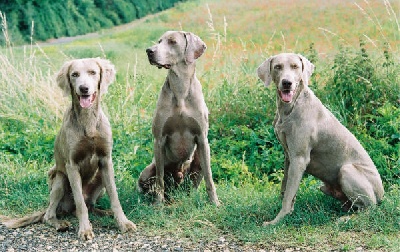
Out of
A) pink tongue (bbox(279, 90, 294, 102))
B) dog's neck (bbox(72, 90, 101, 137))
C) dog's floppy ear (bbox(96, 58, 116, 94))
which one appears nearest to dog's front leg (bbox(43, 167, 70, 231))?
dog's neck (bbox(72, 90, 101, 137))

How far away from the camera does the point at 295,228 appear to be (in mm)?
5312

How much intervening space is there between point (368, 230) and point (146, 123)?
12.7 ft

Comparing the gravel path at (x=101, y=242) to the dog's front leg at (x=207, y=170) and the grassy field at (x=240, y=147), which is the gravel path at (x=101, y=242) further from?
the dog's front leg at (x=207, y=170)

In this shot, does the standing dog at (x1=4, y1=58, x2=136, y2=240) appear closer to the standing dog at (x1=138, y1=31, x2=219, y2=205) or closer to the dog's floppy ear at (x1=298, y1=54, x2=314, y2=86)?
the standing dog at (x1=138, y1=31, x2=219, y2=205)

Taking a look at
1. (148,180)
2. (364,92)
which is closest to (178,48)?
(148,180)

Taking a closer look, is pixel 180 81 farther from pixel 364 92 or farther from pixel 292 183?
pixel 364 92

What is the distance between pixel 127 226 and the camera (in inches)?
217

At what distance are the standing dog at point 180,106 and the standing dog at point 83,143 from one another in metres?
0.54

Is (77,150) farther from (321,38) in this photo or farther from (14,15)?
(14,15)

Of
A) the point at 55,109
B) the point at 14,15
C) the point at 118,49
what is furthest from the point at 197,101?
the point at 14,15

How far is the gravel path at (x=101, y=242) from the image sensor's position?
17.0ft

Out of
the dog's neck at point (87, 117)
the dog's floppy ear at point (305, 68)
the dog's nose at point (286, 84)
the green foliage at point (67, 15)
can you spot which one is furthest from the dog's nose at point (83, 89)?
the green foliage at point (67, 15)

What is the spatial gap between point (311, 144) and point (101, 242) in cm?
208

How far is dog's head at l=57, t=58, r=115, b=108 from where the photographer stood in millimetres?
5223
